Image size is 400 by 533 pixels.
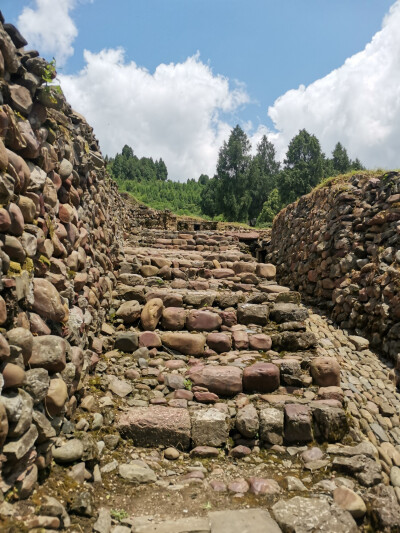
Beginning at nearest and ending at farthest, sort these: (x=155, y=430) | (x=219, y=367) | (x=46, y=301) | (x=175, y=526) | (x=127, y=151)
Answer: (x=175, y=526)
(x=46, y=301)
(x=155, y=430)
(x=219, y=367)
(x=127, y=151)

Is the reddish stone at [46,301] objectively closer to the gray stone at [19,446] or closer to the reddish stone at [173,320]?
the gray stone at [19,446]

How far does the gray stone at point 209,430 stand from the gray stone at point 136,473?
48 cm

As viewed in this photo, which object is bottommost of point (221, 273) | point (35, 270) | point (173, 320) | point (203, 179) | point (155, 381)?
point (155, 381)

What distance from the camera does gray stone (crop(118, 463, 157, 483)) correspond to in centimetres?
250

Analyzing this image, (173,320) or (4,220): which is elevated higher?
(4,220)

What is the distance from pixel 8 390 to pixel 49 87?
2.00 meters

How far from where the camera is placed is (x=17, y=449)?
180cm

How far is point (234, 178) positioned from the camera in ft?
104

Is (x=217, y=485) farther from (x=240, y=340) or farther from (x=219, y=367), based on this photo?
(x=240, y=340)

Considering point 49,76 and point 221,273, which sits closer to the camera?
point 49,76

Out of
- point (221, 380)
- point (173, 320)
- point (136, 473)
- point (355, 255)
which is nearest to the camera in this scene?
point (136, 473)

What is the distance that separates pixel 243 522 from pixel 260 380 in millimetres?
1445

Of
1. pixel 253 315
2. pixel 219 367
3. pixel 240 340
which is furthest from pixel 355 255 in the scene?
pixel 219 367

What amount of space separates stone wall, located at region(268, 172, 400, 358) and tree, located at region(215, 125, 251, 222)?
75.3 ft
